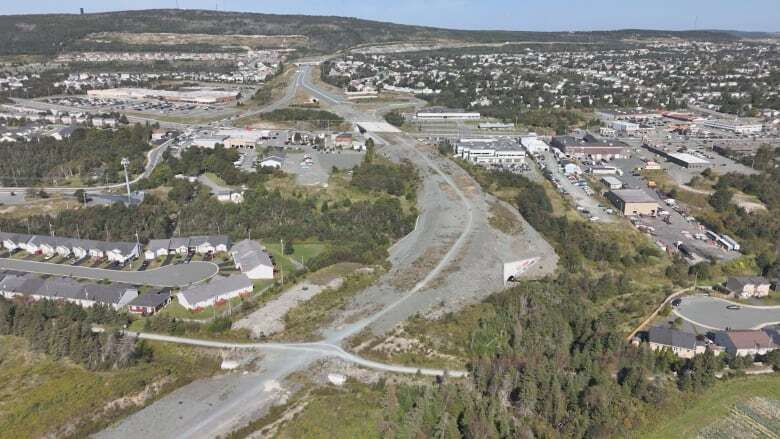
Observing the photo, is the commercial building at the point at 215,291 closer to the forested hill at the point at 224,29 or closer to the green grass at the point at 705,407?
the green grass at the point at 705,407

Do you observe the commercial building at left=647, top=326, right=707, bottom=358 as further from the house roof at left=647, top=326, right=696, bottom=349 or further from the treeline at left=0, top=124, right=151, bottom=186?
the treeline at left=0, top=124, right=151, bottom=186

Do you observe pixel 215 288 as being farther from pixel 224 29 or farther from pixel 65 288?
A: pixel 224 29

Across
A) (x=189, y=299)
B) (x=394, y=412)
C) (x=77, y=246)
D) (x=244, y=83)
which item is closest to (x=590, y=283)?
(x=394, y=412)

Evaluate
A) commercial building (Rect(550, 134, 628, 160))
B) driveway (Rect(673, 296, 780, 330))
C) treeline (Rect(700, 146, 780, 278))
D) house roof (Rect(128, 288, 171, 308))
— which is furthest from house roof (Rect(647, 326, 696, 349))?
commercial building (Rect(550, 134, 628, 160))

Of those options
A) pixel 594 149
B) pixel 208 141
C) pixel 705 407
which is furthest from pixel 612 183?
pixel 208 141

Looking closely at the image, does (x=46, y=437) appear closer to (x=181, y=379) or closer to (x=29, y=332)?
(x=181, y=379)

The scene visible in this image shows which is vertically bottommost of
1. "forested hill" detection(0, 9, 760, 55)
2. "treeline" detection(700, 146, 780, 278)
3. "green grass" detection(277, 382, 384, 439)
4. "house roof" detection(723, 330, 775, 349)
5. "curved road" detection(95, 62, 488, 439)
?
"curved road" detection(95, 62, 488, 439)
